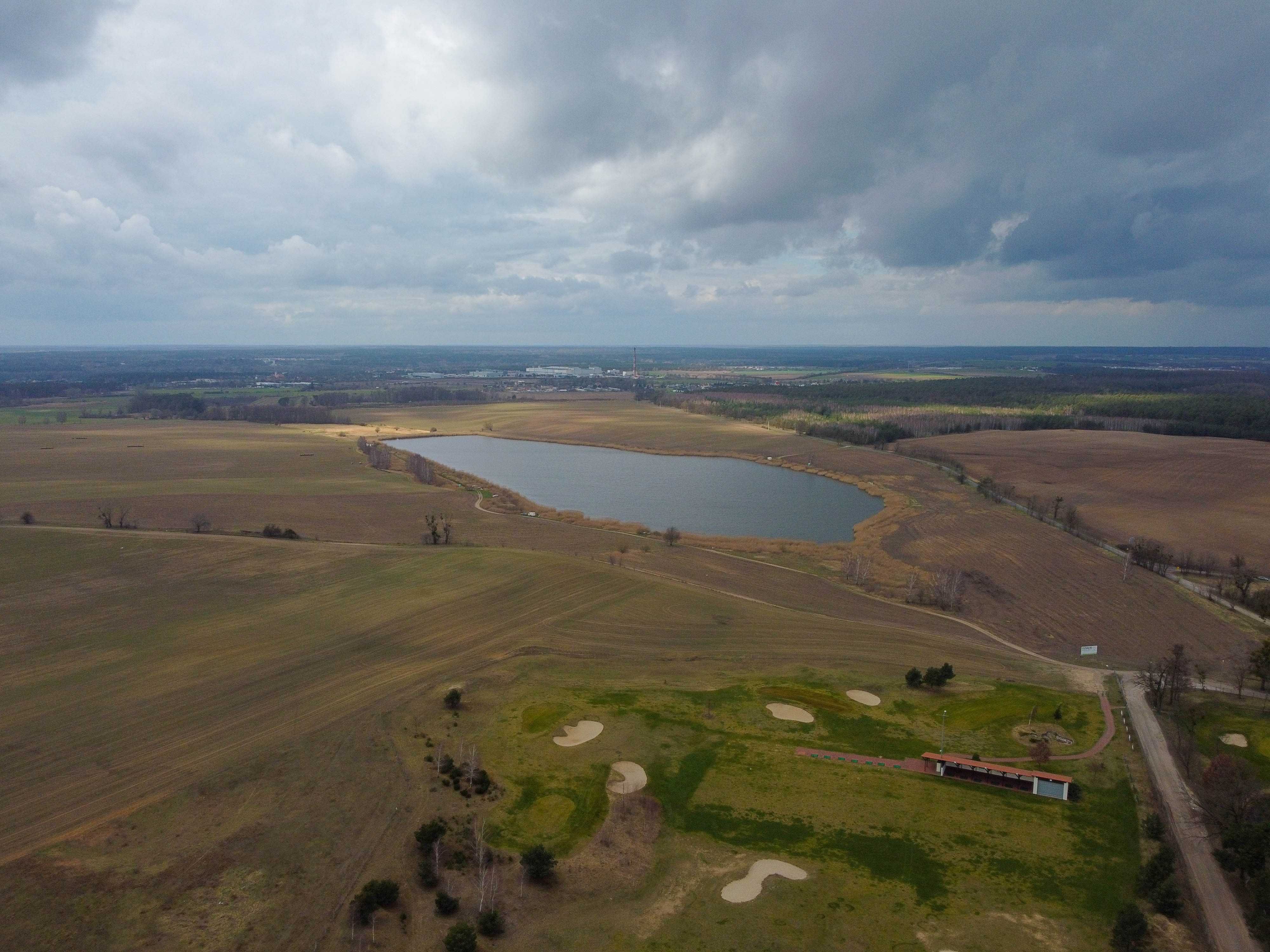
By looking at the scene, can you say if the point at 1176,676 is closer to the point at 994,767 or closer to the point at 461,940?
the point at 994,767

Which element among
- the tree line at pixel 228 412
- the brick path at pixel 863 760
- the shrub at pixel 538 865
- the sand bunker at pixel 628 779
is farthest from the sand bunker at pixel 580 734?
the tree line at pixel 228 412

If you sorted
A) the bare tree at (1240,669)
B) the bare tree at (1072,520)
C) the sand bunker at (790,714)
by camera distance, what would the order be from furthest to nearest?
the bare tree at (1072,520) → the bare tree at (1240,669) → the sand bunker at (790,714)

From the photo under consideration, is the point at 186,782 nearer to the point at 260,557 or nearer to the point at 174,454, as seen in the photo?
the point at 260,557

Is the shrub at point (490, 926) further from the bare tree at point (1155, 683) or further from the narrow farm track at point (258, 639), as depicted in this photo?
the bare tree at point (1155, 683)

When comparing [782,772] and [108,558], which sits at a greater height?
[108,558]

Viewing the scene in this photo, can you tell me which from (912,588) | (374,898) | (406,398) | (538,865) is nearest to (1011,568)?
(912,588)

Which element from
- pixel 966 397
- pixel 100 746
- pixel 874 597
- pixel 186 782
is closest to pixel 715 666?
pixel 874 597
